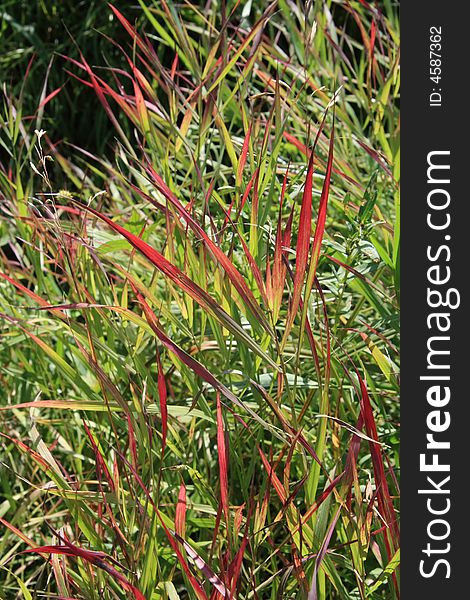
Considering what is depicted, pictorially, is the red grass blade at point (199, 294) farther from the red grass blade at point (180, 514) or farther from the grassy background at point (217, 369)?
the red grass blade at point (180, 514)

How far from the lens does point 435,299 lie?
0.83 metres

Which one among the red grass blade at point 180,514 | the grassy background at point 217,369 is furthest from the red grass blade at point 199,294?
the red grass blade at point 180,514

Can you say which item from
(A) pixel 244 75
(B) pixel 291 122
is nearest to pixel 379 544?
(A) pixel 244 75

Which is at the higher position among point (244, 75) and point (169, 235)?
point (244, 75)

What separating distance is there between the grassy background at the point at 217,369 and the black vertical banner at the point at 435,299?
3 centimetres

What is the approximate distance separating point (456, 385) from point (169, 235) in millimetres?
304

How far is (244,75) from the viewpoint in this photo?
0.92 meters

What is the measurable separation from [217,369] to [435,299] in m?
0.23

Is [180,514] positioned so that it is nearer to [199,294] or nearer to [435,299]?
[199,294]

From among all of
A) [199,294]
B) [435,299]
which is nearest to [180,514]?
[199,294]

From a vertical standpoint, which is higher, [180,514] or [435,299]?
[435,299]

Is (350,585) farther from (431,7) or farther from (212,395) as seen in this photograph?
(431,7)

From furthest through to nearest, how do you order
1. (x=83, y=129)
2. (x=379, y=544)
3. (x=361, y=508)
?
(x=83, y=129), (x=379, y=544), (x=361, y=508)

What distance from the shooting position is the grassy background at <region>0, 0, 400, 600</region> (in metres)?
0.70
